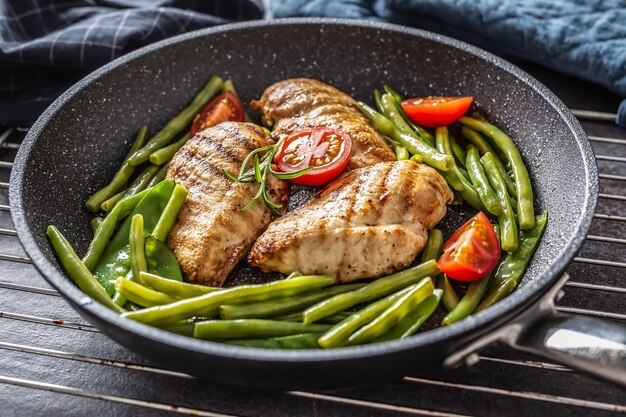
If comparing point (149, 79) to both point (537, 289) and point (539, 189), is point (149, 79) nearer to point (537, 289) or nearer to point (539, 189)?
point (539, 189)

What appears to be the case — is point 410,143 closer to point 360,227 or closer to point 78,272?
point 360,227

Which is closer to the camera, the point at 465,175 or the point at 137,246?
the point at 137,246

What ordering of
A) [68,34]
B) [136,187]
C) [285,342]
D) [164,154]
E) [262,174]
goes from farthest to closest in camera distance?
[68,34] < [164,154] < [136,187] < [262,174] < [285,342]

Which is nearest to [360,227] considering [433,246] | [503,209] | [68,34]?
[433,246]

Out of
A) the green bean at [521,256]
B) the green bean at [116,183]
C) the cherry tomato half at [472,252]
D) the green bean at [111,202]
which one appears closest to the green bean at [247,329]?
the cherry tomato half at [472,252]

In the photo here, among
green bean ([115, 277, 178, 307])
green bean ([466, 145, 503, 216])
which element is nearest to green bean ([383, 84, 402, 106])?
green bean ([466, 145, 503, 216])
